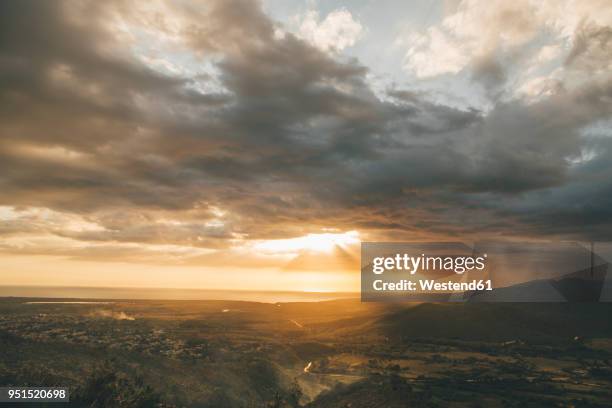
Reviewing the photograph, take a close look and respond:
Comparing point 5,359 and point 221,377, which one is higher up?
point 5,359

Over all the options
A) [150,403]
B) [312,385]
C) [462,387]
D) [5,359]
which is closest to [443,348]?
[462,387]

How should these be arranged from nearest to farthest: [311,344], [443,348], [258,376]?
[258,376] < [311,344] < [443,348]

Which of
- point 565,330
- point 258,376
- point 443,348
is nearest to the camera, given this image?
point 258,376

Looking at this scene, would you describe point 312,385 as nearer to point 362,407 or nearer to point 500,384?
point 362,407

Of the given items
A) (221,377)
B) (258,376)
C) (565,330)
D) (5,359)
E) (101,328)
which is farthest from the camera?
(565,330)

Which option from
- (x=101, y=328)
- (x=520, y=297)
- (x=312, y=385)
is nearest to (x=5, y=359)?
(x=312, y=385)

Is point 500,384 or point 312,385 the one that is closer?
point 312,385

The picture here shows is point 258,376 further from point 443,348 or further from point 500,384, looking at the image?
point 443,348

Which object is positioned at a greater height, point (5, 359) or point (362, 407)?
point (5, 359)

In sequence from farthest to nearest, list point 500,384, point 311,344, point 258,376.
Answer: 1. point 311,344
2. point 500,384
3. point 258,376
